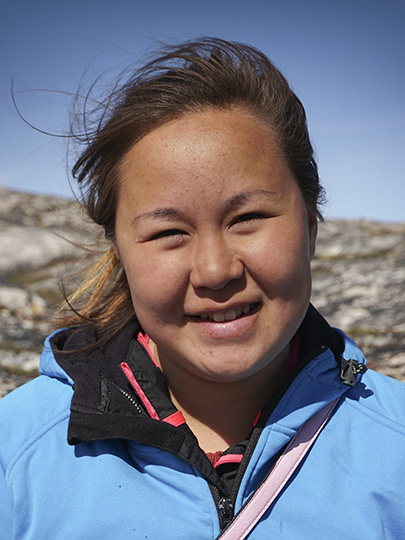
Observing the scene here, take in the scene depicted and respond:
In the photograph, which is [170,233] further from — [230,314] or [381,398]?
[381,398]

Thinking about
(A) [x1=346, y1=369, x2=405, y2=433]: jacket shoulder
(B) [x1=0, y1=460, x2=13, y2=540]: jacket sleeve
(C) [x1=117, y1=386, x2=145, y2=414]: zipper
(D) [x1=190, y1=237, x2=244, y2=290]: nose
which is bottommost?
(B) [x1=0, y1=460, x2=13, y2=540]: jacket sleeve

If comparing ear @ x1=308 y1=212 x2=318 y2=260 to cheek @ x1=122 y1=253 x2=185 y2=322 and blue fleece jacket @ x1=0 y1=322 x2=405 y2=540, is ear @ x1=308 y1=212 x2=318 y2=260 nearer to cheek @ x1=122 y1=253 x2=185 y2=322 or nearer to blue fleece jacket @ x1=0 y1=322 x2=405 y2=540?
blue fleece jacket @ x1=0 y1=322 x2=405 y2=540

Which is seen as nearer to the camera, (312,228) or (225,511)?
(225,511)

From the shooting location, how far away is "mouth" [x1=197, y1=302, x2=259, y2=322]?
6.70 feet

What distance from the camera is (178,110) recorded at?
2168mm

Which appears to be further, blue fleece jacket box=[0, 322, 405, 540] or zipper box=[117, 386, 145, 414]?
zipper box=[117, 386, 145, 414]

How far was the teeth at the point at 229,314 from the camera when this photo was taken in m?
2.04

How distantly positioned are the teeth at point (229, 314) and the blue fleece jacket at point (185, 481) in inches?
17.3

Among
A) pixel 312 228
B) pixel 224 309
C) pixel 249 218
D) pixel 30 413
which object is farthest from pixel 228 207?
pixel 30 413

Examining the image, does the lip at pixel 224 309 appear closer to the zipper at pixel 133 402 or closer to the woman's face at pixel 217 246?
the woman's face at pixel 217 246

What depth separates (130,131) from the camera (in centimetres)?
227

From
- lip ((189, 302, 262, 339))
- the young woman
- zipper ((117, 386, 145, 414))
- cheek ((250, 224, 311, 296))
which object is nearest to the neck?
the young woman

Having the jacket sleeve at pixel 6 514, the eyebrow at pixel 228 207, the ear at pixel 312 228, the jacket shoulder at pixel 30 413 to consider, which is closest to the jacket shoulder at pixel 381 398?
the ear at pixel 312 228

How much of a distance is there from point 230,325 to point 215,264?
0.95 ft
